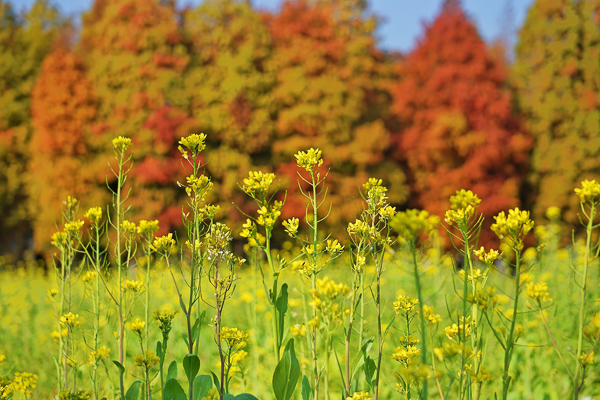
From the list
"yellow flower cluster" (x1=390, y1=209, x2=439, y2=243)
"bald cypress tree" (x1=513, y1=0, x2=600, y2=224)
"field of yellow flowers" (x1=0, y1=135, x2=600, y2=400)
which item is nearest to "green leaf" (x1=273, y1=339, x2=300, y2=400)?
"field of yellow flowers" (x1=0, y1=135, x2=600, y2=400)

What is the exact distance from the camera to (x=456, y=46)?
1242cm

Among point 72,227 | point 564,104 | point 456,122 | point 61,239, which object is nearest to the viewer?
point 72,227

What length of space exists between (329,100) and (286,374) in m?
10.4

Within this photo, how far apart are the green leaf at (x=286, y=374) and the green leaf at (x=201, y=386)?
1.11ft

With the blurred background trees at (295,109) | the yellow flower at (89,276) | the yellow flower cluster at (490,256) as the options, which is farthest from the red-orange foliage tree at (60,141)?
the yellow flower cluster at (490,256)

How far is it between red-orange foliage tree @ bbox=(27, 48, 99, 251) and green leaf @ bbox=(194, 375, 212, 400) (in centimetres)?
1011

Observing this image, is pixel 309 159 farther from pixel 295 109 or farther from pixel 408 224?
pixel 295 109

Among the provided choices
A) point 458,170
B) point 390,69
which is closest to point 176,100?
point 390,69

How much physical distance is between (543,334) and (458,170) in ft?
29.7

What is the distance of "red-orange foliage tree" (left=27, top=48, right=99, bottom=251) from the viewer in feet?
36.4

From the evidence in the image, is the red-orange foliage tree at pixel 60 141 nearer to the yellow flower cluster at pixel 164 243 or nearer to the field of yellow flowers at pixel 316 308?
the field of yellow flowers at pixel 316 308

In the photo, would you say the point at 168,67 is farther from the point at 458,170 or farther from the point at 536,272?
the point at 536,272

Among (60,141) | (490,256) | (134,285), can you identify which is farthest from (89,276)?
(60,141)

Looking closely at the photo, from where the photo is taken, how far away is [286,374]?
1.45 metres
